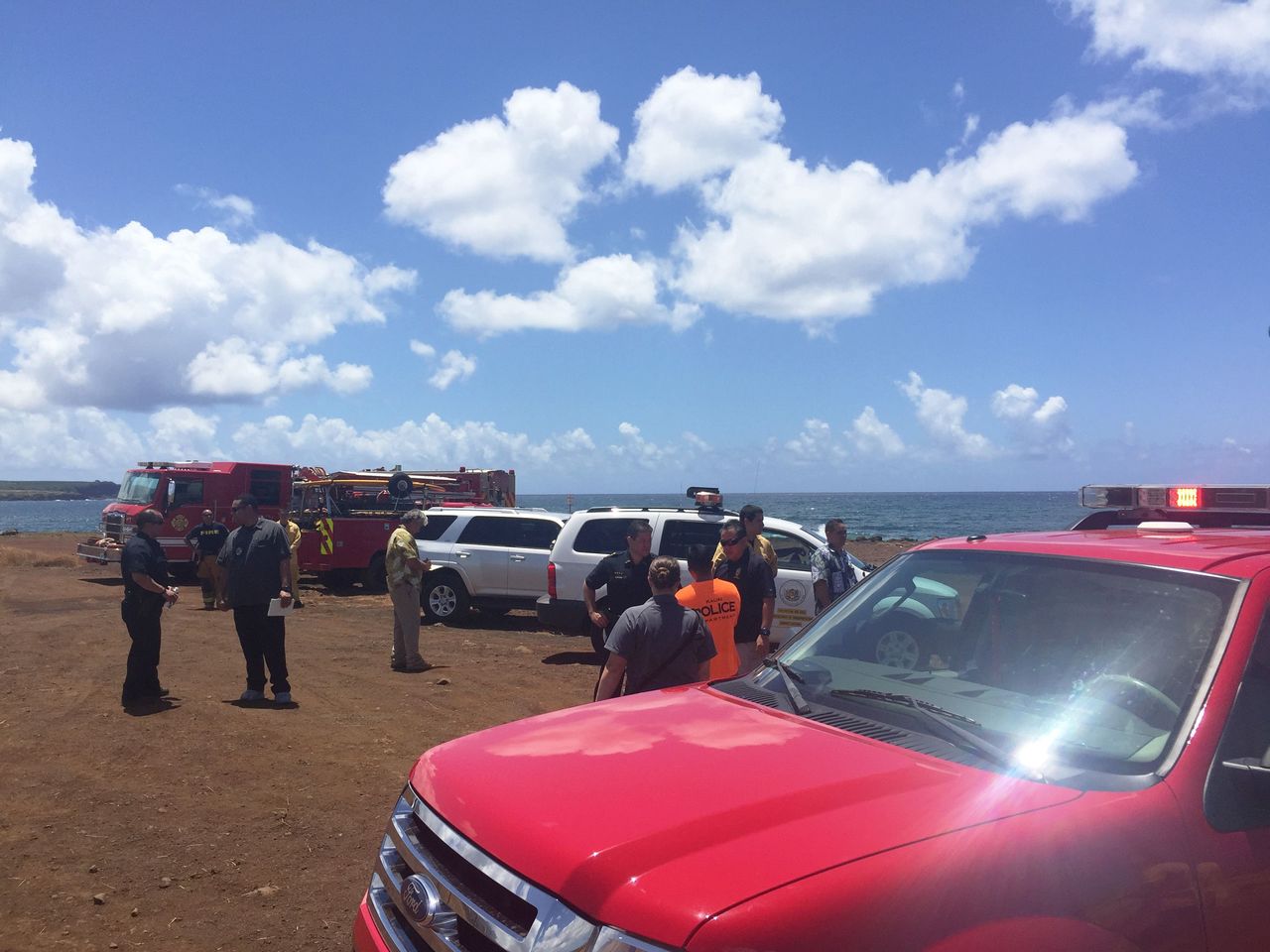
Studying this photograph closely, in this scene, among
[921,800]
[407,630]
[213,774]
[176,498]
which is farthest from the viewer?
[176,498]

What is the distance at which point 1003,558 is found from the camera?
341 centimetres

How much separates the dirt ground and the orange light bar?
4251mm

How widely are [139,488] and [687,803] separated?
808 inches

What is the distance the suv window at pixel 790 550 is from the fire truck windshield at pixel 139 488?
14.1 metres

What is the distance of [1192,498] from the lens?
425 centimetres

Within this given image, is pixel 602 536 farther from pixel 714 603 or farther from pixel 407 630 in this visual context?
pixel 714 603

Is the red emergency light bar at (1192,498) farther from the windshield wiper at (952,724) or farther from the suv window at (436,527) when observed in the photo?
the suv window at (436,527)

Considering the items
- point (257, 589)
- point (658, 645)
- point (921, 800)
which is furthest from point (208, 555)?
point (921, 800)

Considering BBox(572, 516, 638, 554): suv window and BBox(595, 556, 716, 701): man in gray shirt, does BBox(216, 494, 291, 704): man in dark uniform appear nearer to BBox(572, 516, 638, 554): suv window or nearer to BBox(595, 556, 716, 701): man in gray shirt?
BBox(595, 556, 716, 701): man in gray shirt

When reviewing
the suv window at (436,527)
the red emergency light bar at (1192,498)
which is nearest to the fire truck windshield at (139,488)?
the suv window at (436,527)

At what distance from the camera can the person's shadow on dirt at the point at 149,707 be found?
7922 millimetres

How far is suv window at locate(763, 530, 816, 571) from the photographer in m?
10.9

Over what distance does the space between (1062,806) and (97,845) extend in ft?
16.6

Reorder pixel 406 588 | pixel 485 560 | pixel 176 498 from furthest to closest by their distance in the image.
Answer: pixel 176 498, pixel 485 560, pixel 406 588
